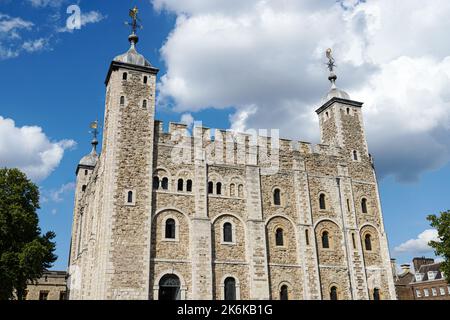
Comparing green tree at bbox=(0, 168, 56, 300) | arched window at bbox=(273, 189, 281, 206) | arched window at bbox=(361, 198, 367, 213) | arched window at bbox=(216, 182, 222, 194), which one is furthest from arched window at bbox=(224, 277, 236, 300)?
green tree at bbox=(0, 168, 56, 300)

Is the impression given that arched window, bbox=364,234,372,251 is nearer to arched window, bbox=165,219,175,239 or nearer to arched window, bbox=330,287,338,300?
arched window, bbox=330,287,338,300

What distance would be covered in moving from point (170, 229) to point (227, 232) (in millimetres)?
3493

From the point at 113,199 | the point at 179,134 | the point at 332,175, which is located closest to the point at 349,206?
the point at 332,175

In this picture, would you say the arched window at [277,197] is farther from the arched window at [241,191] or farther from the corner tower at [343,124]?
the corner tower at [343,124]

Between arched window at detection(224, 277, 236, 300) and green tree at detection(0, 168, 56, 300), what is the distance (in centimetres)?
1240

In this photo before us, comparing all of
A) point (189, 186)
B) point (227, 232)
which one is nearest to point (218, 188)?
point (189, 186)

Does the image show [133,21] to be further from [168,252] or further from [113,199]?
[168,252]

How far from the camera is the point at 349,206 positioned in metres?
30.7

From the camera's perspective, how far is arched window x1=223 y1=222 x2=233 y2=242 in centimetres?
2652

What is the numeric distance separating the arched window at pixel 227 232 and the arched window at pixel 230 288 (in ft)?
7.46

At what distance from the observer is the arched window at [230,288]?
25.4 meters

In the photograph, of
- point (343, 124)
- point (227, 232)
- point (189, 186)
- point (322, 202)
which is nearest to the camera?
point (227, 232)

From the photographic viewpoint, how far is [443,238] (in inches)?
1037

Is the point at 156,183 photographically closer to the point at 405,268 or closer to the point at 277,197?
the point at 277,197
